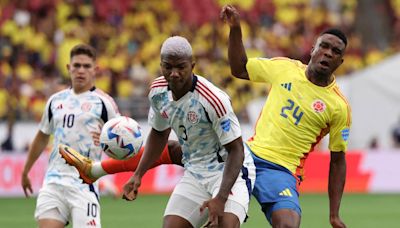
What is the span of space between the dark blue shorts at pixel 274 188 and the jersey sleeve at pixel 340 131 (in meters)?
0.48

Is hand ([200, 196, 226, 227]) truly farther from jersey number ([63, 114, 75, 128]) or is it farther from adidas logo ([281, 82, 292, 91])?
jersey number ([63, 114, 75, 128])

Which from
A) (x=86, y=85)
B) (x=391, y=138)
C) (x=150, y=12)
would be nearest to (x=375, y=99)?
(x=391, y=138)

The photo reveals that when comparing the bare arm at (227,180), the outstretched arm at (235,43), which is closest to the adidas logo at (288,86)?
the outstretched arm at (235,43)

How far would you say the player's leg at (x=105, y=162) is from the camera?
9258 millimetres

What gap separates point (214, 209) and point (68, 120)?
261 centimetres

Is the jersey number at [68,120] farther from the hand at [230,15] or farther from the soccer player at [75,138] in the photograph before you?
the hand at [230,15]

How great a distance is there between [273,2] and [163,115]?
20.3m

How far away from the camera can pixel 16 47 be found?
79.9 ft

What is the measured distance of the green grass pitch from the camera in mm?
15836

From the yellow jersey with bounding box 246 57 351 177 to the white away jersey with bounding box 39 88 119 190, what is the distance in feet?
5.26

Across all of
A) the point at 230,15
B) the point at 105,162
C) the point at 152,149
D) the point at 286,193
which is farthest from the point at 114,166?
the point at 230,15

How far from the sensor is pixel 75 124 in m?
10.2

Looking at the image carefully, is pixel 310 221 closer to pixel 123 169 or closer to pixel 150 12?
pixel 123 169

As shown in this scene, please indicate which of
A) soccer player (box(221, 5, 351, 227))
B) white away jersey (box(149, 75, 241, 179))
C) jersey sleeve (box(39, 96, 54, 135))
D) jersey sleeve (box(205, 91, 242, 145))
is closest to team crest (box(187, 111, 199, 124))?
white away jersey (box(149, 75, 241, 179))
